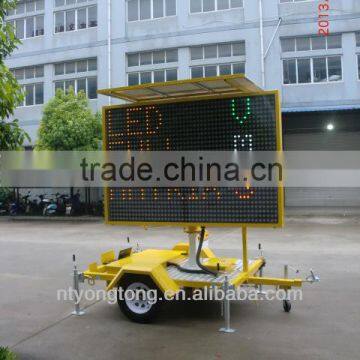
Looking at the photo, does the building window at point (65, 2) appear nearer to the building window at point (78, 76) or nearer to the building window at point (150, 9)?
the building window at point (150, 9)

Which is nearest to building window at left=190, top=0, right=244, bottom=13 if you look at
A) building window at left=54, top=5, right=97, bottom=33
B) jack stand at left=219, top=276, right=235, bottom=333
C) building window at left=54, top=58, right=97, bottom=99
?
building window at left=54, top=5, right=97, bottom=33

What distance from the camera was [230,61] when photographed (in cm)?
2083

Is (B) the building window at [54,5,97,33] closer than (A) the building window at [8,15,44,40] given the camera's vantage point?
Yes

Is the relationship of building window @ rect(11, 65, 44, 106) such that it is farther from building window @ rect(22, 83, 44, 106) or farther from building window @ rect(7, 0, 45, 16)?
building window @ rect(7, 0, 45, 16)

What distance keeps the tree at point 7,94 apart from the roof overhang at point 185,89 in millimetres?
1397

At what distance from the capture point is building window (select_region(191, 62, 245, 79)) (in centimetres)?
2081

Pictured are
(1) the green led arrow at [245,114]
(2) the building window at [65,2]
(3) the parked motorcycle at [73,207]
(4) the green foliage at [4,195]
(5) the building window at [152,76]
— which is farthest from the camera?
(2) the building window at [65,2]

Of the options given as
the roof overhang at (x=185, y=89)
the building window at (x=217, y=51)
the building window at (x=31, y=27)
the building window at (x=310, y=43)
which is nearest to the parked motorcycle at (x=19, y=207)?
the building window at (x=31, y=27)

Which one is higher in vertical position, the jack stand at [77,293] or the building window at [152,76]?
the building window at [152,76]

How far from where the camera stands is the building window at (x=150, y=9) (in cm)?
2203

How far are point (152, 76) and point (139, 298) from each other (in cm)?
1802

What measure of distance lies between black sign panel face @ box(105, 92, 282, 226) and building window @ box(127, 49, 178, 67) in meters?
17.1

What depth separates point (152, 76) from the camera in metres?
22.1

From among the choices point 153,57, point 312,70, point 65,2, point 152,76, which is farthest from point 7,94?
point 65,2
